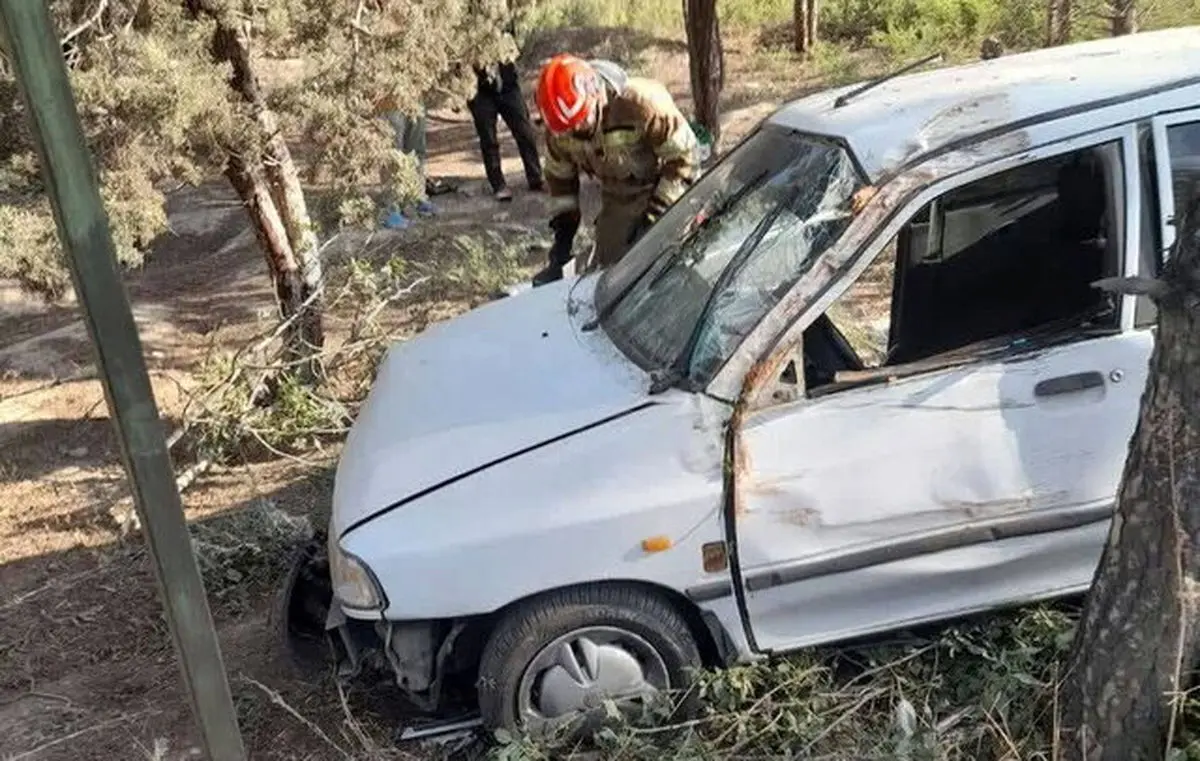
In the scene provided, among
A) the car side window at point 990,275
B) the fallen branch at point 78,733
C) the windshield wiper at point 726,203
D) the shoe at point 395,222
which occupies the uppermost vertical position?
the windshield wiper at point 726,203

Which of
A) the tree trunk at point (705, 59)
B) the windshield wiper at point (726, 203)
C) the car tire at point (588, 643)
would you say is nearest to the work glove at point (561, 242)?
the windshield wiper at point (726, 203)

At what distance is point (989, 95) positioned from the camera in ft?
11.0

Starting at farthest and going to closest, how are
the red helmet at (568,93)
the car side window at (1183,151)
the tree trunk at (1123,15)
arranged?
1. the tree trunk at (1123,15)
2. the red helmet at (568,93)
3. the car side window at (1183,151)

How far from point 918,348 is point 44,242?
4.58m

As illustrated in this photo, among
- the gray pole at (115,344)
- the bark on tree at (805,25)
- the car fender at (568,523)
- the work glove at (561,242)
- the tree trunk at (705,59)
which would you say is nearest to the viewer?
the gray pole at (115,344)

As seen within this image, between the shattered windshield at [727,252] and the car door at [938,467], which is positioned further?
the shattered windshield at [727,252]

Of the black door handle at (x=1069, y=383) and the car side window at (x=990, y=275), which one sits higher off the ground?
the car side window at (x=990, y=275)

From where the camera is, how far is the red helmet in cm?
491

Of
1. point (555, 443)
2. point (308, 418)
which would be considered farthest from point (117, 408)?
point (308, 418)

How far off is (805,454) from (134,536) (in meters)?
3.88

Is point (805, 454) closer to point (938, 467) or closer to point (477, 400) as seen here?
point (938, 467)

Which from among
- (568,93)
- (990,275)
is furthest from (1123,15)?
(990,275)

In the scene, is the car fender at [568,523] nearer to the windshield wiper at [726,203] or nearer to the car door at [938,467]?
the car door at [938,467]

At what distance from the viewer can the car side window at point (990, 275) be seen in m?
3.15
